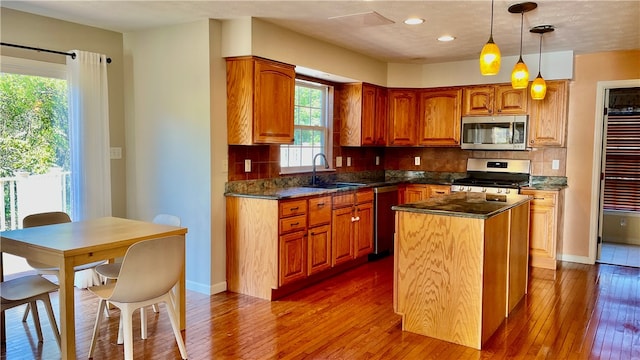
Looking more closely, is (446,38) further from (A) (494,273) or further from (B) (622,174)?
(B) (622,174)

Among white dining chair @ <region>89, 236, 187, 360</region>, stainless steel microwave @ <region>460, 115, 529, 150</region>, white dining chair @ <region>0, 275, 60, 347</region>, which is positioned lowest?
white dining chair @ <region>0, 275, 60, 347</region>

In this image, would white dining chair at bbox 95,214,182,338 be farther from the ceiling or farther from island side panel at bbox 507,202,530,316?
island side panel at bbox 507,202,530,316

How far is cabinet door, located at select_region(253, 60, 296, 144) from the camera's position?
4.04 m

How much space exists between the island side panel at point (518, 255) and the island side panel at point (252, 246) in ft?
6.18

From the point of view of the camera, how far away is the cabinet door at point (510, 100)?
5418 millimetres

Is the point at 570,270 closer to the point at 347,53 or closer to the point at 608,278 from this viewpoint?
the point at 608,278

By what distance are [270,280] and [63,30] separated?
286 cm

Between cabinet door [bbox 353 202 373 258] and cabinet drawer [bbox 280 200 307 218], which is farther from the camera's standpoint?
cabinet door [bbox 353 202 373 258]

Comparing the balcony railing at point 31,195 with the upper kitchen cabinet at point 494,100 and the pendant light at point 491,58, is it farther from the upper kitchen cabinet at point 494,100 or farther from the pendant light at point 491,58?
the upper kitchen cabinet at point 494,100

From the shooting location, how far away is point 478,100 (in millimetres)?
5723

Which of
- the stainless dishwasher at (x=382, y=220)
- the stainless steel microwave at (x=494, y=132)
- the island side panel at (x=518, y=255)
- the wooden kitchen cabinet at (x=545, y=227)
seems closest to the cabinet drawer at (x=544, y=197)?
the wooden kitchen cabinet at (x=545, y=227)

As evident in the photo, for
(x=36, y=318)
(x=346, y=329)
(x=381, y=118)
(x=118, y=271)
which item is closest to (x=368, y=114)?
(x=381, y=118)

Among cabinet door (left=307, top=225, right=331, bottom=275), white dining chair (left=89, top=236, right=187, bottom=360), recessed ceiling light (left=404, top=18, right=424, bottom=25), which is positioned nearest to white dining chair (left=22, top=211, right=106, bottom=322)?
white dining chair (left=89, top=236, right=187, bottom=360)

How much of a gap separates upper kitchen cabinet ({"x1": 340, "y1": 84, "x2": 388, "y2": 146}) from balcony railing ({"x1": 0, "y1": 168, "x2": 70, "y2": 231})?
10.0 feet
